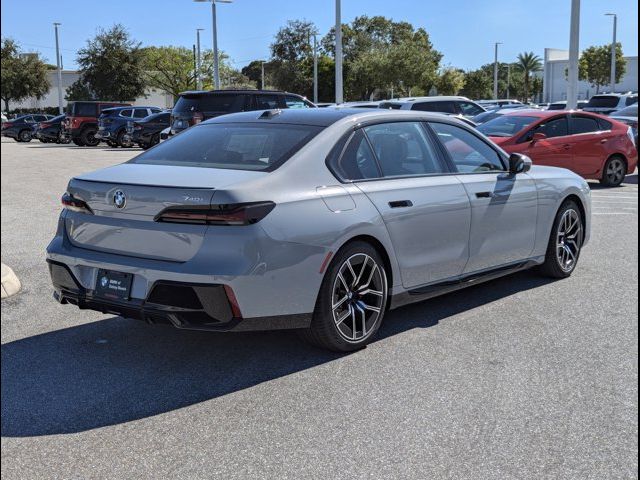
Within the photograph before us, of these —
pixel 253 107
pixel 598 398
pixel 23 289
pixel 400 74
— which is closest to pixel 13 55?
pixel 400 74

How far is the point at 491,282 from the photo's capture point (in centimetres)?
689

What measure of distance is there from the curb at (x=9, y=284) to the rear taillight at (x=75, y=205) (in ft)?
4.83

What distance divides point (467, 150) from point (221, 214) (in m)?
2.59

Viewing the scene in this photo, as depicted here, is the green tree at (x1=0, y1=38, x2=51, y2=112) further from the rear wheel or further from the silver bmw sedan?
the silver bmw sedan

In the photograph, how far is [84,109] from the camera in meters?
34.4

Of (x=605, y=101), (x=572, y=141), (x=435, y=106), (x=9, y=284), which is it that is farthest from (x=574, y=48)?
(x=9, y=284)

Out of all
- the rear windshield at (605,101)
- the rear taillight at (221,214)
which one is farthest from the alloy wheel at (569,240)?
the rear windshield at (605,101)

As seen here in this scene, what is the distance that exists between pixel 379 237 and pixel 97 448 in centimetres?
220

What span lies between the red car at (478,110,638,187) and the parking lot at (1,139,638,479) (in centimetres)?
821

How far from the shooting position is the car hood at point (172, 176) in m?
Answer: 4.39

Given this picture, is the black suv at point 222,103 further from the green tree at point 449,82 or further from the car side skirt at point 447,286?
the green tree at point 449,82

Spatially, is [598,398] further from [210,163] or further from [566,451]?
[210,163]

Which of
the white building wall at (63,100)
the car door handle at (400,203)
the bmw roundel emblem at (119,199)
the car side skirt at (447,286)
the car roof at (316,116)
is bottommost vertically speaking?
the car side skirt at (447,286)

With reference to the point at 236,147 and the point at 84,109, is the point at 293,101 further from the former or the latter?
the point at 84,109
